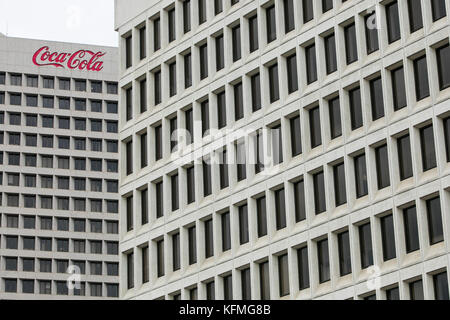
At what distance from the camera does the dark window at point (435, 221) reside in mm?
54125

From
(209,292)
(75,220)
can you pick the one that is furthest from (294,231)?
(75,220)

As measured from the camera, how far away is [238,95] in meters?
69.4

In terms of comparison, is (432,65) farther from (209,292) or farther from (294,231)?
(209,292)

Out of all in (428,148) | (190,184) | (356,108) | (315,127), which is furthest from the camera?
(190,184)

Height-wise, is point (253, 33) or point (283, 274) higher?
point (253, 33)

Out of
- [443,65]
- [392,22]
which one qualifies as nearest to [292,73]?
[392,22]

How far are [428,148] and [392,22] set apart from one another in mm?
7394

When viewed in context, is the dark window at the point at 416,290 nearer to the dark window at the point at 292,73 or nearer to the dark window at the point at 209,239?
the dark window at the point at 292,73

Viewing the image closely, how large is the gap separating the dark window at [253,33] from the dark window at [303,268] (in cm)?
1299

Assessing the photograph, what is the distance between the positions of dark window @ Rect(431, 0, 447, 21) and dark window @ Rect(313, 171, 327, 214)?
1058 cm

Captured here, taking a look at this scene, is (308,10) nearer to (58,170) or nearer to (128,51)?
(128,51)

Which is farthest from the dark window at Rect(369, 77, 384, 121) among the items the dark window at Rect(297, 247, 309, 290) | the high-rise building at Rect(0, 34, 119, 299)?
the high-rise building at Rect(0, 34, 119, 299)

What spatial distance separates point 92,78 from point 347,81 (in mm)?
87432

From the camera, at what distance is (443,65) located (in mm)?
56156
